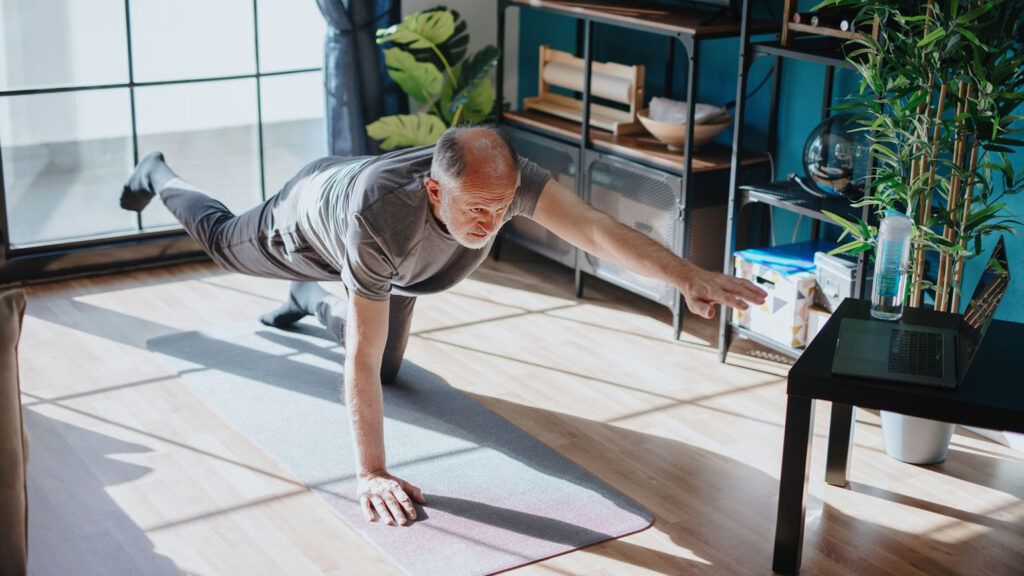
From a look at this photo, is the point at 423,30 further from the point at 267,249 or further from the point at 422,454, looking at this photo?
the point at 422,454

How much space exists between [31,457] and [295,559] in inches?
36.9

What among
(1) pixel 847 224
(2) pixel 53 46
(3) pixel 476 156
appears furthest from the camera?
(2) pixel 53 46

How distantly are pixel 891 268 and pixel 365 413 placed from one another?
51.4 inches

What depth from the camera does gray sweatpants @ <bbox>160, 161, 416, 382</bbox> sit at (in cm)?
330

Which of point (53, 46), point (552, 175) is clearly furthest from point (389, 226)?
point (53, 46)

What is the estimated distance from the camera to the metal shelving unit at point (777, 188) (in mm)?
3568

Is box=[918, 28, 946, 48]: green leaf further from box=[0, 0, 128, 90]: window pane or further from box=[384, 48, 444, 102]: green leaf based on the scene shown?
box=[0, 0, 128, 90]: window pane

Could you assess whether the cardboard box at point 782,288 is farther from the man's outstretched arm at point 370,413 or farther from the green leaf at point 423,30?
the green leaf at point 423,30

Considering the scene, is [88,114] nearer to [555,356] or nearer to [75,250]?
[75,250]

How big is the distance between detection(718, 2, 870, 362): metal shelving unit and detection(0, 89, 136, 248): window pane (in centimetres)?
249

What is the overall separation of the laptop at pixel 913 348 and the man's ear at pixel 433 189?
37.5 inches

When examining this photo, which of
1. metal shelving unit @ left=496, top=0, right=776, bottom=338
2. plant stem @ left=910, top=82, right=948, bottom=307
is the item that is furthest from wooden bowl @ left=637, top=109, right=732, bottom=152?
plant stem @ left=910, top=82, right=948, bottom=307

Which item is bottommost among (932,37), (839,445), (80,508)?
(80,508)

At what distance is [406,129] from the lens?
4742mm
